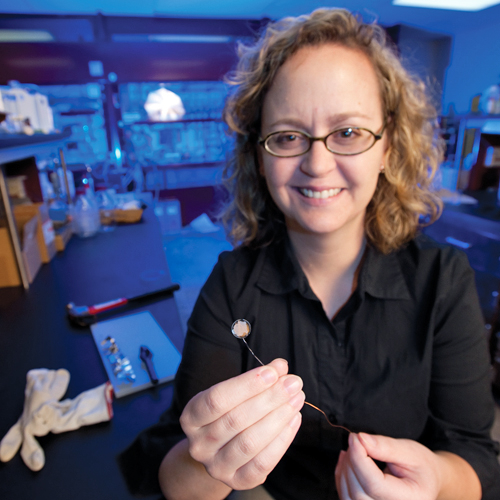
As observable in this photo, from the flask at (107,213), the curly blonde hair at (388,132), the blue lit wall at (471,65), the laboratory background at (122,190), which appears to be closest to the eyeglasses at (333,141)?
the curly blonde hair at (388,132)

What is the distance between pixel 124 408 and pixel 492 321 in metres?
2.00

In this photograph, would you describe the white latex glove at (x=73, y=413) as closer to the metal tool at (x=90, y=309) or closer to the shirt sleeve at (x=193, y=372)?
the shirt sleeve at (x=193, y=372)

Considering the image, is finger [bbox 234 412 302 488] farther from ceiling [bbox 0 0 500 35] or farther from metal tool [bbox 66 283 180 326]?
ceiling [bbox 0 0 500 35]

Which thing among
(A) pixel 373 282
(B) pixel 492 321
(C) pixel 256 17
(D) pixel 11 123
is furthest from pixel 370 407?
(C) pixel 256 17

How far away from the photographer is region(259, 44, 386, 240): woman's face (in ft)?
2.56

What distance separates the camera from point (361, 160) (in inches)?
33.2

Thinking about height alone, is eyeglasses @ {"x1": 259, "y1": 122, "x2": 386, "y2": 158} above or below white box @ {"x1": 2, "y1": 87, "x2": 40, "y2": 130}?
below

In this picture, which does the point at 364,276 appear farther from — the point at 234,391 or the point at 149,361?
the point at 149,361

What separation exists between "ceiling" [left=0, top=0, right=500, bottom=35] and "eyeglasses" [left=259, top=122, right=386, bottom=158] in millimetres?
3441

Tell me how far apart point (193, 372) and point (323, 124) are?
2.04ft

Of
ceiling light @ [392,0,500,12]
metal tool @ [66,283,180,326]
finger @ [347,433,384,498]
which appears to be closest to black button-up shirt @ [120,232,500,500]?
finger @ [347,433,384,498]

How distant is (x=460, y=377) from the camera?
0.82 meters

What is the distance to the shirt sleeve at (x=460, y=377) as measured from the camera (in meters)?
0.81

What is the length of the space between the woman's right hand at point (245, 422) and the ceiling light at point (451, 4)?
406cm
